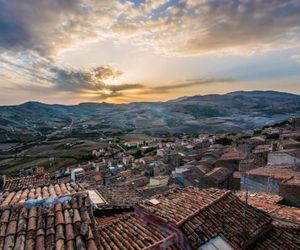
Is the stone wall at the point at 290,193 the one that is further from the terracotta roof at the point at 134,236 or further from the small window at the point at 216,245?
the terracotta roof at the point at 134,236

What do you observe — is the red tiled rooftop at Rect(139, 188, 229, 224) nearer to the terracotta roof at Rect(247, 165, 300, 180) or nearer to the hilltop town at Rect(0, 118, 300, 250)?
the hilltop town at Rect(0, 118, 300, 250)

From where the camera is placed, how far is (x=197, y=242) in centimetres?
748

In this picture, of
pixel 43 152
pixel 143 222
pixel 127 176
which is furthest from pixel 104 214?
pixel 43 152

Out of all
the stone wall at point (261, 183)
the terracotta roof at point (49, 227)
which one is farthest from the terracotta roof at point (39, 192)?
the stone wall at point (261, 183)

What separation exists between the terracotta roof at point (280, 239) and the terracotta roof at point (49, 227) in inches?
211

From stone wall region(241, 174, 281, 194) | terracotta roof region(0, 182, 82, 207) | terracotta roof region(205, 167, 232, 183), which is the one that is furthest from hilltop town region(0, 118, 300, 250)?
terracotta roof region(205, 167, 232, 183)

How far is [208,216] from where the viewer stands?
8.62 meters

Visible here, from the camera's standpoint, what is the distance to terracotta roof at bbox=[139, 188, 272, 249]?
7.90 m

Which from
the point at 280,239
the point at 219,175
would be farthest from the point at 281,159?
the point at 280,239

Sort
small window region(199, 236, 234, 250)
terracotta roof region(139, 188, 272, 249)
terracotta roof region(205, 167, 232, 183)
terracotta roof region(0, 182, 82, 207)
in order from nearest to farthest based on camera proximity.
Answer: terracotta roof region(0, 182, 82, 207) < small window region(199, 236, 234, 250) < terracotta roof region(139, 188, 272, 249) < terracotta roof region(205, 167, 232, 183)

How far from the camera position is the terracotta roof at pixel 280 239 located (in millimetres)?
8752

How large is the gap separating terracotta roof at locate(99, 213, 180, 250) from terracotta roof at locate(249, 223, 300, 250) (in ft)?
8.82

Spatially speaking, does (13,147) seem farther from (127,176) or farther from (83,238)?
(83,238)

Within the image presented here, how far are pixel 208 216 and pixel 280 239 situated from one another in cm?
252
